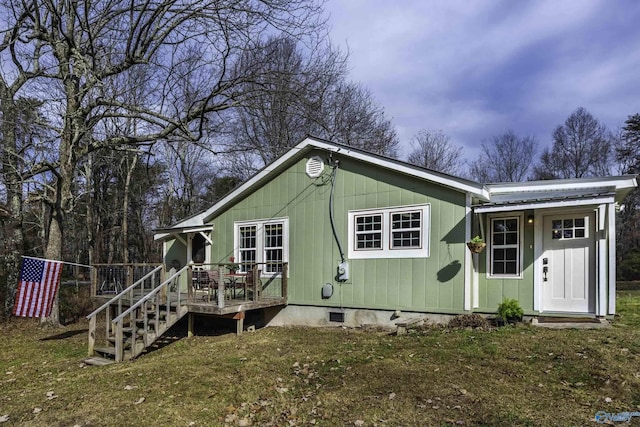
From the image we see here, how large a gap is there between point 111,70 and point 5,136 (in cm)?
439

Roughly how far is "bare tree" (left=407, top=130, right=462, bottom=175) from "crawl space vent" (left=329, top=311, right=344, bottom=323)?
2321cm

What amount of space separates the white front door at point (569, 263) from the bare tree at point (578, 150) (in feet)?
87.5

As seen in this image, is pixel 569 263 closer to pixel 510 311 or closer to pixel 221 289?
pixel 510 311

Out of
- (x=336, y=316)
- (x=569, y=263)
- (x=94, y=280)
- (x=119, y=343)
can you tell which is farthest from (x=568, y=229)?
(x=94, y=280)

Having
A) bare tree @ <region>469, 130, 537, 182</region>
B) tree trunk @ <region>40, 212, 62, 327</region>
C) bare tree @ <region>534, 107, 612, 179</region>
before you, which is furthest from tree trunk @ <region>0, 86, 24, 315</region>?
bare tree @ <region>534, 107, 612, 179</region>

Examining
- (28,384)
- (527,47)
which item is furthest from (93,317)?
(527,47)

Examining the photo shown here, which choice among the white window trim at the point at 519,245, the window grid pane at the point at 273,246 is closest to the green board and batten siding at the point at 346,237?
the window grid pane at the point at 273,246

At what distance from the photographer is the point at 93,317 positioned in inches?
316

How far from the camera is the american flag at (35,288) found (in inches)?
350

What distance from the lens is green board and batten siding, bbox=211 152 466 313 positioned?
836 cm

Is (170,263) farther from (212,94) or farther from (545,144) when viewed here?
(545,144)

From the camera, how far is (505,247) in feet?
27.0

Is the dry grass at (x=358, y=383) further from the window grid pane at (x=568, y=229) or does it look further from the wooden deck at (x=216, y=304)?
the window grid pane at (x=568, y=229)

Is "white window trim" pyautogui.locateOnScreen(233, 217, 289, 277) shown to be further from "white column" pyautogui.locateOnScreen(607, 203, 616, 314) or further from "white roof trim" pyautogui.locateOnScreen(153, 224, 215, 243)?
"white column" pyautogui.locateOnScreen(607, 203, 616, 314)
